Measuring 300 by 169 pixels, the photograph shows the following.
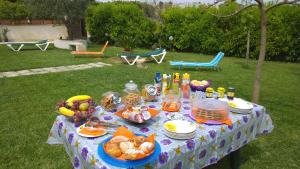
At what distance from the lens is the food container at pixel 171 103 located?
226cm

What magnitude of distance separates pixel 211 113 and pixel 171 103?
17.4 inches

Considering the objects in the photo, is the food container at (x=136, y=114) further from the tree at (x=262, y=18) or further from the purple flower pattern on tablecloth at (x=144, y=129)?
the tree at (x=262, y=18)

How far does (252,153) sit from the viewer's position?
3.22m

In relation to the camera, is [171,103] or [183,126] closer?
[183,126]

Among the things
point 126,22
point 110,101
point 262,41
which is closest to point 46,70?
point 110,101

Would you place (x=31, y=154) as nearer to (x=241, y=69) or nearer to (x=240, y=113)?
(x=240, y=113)

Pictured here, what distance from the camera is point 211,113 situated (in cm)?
203

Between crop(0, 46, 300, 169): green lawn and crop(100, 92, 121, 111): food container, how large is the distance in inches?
47.2

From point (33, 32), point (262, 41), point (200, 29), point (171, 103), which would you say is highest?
point (33, 32)

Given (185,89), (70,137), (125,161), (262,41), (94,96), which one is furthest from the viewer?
(94,96)

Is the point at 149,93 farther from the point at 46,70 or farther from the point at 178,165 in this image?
the point at 46,70

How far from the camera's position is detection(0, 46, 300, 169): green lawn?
3.09 m

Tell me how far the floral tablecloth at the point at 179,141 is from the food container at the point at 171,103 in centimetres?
6

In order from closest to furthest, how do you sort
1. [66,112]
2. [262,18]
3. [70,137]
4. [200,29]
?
[70,137] → [66,112] → [262,18] → [200,29]
